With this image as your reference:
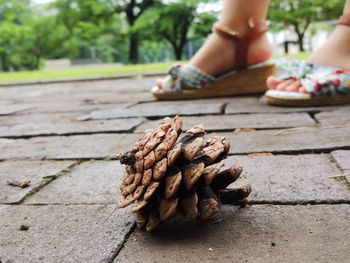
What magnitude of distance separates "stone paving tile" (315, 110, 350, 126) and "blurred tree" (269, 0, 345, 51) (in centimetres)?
1800

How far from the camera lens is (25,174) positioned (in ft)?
4.40

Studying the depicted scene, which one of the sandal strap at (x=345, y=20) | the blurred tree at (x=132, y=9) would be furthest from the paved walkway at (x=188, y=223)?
the blurred tree at (x=132, y=9)

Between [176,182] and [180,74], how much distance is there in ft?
6.80

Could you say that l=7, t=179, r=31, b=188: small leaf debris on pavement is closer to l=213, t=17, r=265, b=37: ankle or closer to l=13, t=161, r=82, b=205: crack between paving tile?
l=13, t=161, r=82, b=205: crack between paving tile

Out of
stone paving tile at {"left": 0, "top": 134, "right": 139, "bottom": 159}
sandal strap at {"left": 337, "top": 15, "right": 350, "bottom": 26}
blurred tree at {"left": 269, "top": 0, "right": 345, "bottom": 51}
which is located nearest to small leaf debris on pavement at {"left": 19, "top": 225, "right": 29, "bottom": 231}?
stone paving tile at {"left": 0, "top": 134, "right": 139, "bottom": 159}

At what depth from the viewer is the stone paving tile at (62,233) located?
0.77 meters

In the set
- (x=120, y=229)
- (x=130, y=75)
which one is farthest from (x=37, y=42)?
(x=120, y=229)

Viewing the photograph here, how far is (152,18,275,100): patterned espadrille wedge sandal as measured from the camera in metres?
2.73

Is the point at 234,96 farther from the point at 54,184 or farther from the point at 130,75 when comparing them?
the point at 130,75

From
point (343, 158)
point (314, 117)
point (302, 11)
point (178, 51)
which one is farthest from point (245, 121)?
point (178, 51)

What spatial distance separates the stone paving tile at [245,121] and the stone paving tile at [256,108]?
12 centimetres

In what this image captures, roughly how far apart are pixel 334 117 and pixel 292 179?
88cm

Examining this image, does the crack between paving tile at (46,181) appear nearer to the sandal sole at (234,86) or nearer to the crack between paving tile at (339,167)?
the crack between paving tile at (339,167)

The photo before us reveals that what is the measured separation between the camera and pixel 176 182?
30.2 inches
